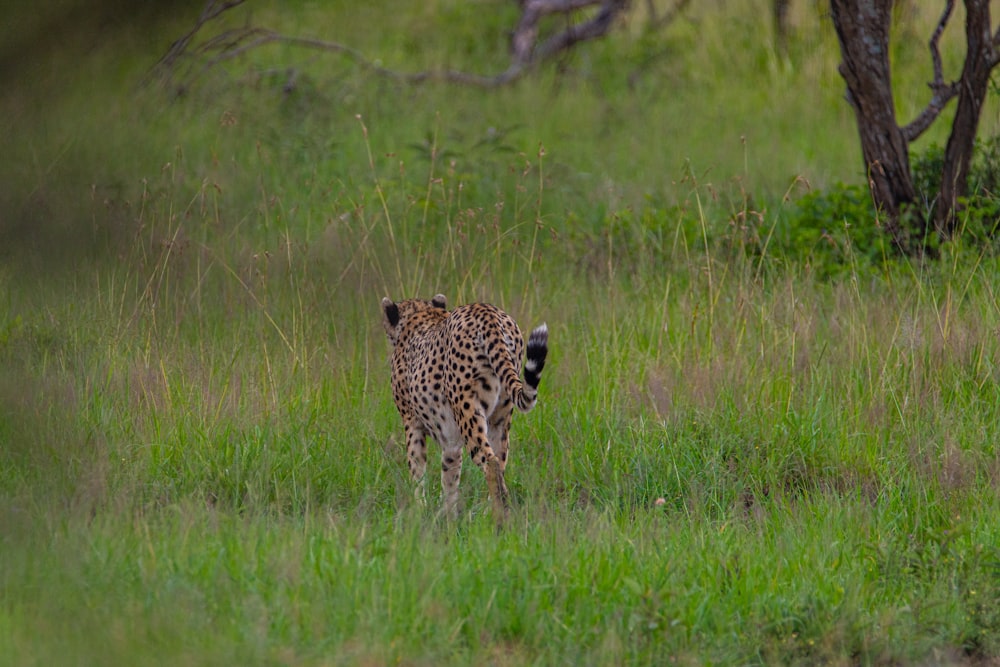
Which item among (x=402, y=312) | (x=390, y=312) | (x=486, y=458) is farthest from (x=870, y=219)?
(x=486, y=458)

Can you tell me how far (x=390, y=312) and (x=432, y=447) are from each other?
24.9 inches

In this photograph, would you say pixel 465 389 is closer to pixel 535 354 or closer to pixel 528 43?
pixel 535 354

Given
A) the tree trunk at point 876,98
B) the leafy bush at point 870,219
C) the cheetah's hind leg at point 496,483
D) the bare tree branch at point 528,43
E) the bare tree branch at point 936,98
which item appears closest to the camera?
the cheetah's hind leg at point 496,483

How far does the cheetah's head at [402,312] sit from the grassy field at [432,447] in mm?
409

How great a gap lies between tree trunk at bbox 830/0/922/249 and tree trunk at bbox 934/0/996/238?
24cm

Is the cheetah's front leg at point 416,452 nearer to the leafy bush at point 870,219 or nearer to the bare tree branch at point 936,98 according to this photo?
the leafy bush at point 870,219

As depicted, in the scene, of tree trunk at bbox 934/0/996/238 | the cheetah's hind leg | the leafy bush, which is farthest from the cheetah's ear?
tree trunk at bbox 934/0/996/238

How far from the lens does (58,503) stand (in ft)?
11.6

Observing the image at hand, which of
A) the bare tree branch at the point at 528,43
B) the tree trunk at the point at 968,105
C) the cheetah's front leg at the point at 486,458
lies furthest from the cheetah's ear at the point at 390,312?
the bare tree branch at the point at 528,43

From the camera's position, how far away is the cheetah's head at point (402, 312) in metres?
5.09

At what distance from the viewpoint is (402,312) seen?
523 centimetres

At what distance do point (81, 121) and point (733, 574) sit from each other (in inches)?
109

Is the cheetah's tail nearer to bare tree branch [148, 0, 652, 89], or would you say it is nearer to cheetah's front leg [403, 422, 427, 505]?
cheetah's front leg [403, 422, 427, 505]

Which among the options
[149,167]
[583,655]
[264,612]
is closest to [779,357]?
[583,655]
